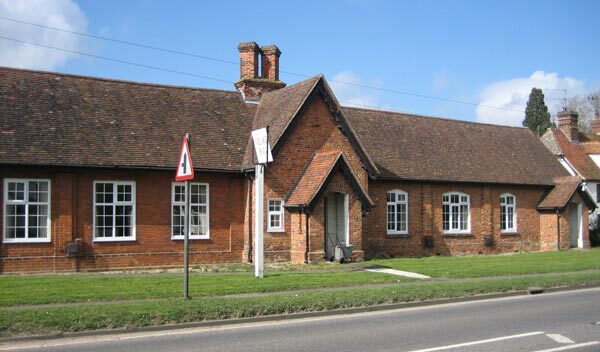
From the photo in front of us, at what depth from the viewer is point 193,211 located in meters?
24.2

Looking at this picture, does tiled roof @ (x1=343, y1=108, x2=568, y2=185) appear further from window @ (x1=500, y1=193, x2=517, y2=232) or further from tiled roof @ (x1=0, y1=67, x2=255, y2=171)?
tiled roof @ (x1=0, y1=67, x2=255, y2=171)

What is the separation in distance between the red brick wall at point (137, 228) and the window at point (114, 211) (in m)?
0.18

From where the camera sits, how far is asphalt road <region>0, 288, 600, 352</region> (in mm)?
10305

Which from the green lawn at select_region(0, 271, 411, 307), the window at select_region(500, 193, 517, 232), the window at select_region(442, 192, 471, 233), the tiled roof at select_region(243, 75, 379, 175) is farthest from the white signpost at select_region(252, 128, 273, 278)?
the window at select_region(500, 193, 517, 232)

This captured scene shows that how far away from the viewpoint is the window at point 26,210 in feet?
68.8

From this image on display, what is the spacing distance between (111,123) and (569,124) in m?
32.4

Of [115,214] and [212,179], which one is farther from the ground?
[212,179]

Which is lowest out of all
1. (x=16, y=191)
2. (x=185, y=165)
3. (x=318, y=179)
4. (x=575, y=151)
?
(x=16, y=191)

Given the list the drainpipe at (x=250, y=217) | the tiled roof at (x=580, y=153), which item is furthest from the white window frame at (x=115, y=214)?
the tiled roof at (x=580, y=153)

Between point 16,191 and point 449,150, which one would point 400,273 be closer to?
point 16,191

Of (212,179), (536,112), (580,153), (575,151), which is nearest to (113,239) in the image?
(212,179)

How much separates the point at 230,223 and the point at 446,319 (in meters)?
12.9

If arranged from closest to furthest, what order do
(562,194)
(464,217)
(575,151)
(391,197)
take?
(391,197) → (464,217) → (562,194) → (575,151)

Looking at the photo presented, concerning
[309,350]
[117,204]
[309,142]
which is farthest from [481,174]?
[309,350]
